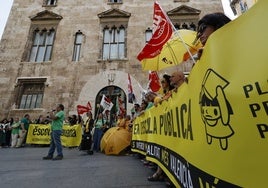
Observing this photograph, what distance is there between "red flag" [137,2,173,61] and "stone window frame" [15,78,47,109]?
11.2m

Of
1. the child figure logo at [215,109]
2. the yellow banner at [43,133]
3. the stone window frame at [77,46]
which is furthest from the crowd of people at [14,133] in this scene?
the child figure logo at [215,109]

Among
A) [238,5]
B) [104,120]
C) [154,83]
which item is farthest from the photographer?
[238,5]

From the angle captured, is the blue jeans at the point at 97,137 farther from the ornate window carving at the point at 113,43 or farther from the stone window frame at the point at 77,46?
the stone window frame at the point at 77,46

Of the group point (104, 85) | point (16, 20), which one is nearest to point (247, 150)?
point (104, 85)

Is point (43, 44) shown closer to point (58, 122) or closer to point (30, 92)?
point (30, 92)

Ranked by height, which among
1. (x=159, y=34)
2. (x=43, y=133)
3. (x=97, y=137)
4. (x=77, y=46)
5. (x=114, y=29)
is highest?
(x=114, y=29)

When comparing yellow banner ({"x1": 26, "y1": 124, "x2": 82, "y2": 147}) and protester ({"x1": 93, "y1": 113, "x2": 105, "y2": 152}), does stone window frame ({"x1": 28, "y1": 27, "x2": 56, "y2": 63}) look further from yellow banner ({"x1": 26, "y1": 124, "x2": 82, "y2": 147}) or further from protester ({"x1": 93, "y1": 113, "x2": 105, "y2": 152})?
protester ({"x1": 93, "y1": 113, "x2": 105, "y2": 152})

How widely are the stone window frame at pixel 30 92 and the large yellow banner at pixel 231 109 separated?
1380 centimetres

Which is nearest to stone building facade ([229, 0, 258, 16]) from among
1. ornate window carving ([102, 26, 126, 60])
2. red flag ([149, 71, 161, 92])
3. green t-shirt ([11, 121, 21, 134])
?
ornate window carving ([102, 26, 126, 60])

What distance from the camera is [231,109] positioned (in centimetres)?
130

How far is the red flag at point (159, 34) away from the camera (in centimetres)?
446

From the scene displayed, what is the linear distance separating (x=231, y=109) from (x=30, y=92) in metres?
15.3

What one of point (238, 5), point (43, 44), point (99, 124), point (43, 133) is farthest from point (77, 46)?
point (238, 5)

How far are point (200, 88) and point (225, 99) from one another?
1.40ft
